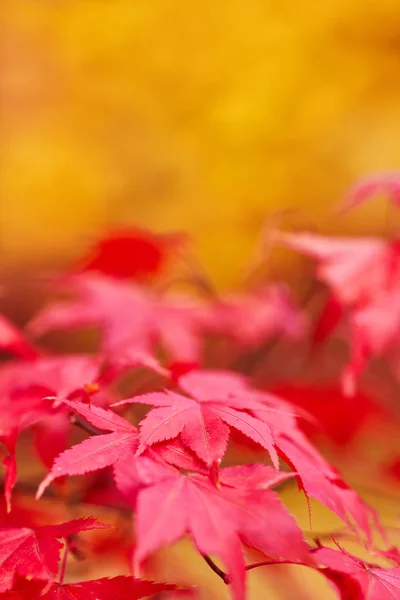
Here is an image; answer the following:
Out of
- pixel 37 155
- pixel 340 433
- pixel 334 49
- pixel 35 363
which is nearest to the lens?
pixel 35 363

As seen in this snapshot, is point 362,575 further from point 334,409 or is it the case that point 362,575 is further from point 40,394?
point 334,409

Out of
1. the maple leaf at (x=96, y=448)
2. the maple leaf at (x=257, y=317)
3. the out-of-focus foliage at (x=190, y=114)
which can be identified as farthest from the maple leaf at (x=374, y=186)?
the out-of-focus foliage at (x=190, y=114)

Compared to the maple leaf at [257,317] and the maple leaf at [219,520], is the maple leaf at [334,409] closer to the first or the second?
the maple leaf at [257,317]

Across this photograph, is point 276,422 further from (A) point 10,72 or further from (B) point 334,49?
(A) point 10,72

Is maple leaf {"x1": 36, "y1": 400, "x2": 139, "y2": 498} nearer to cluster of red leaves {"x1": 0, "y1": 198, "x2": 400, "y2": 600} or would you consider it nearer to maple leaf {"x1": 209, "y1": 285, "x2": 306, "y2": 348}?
cluster of red leaves {"x1": 0, "y1": 198, "x2": 400, "y2": 600}

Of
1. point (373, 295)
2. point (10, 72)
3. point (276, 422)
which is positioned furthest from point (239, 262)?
point (276, 422)

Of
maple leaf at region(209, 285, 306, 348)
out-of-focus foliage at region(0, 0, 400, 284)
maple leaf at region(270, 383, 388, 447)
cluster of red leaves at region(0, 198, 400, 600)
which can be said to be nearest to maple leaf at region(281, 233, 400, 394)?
cluster of red leaves at region(0, 198, 400, 600)

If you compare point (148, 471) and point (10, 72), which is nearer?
point (148, 471)
